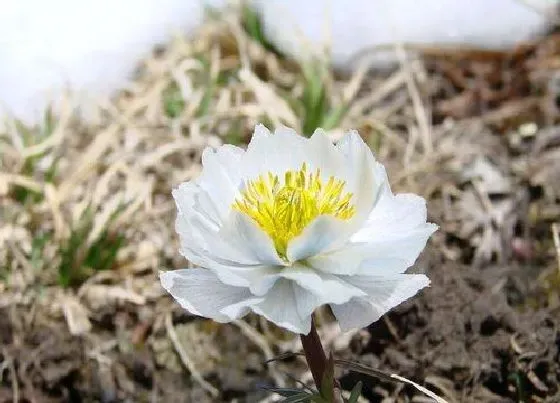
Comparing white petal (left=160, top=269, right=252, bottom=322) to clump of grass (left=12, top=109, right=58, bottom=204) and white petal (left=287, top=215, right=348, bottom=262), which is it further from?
clump of grass (left=12, top=109, right=58, bottom=204)

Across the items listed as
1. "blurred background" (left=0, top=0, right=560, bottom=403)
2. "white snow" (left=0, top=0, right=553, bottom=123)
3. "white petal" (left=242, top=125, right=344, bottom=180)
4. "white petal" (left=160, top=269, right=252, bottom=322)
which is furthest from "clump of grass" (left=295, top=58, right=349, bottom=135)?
"white petal" (left=160, top=269, right=252, bottom=322)

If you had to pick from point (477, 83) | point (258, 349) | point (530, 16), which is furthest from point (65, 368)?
point (530, 16)

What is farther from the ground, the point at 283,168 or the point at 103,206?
the point at 283,168

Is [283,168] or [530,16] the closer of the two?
[283,168]

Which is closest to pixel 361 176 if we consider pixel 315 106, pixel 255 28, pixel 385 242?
pixel 385 242

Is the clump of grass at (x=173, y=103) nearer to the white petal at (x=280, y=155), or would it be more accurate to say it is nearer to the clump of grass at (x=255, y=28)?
the clump of grass at (x=255, y=28)

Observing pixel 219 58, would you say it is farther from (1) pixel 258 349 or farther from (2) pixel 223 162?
(2) pixel 223 162
